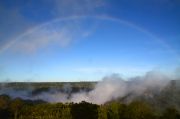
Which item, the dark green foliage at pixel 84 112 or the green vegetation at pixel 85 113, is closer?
the green vegetation at pixel 85 113

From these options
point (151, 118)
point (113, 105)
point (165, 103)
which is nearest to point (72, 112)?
point (113, 105)

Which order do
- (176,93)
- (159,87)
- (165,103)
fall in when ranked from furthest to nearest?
(159,87) → (176,93) → (165,103)

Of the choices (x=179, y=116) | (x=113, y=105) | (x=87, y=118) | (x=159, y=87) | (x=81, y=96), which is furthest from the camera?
(x=81, y=96)

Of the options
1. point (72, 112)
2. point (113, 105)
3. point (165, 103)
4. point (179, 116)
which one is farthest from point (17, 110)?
point (165, 103)

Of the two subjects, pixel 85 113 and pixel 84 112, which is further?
pixel 84 112

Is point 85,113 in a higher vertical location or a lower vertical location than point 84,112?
lower

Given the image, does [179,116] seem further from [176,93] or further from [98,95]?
[98,95]

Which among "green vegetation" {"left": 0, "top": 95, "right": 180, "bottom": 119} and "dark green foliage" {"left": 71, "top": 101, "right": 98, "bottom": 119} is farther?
"dark green foliage" {"left": 71, "top": 101, "right": 98, "bottom": 119}

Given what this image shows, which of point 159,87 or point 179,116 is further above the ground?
point 159,87

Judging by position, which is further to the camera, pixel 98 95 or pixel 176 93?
pixel 98 95
